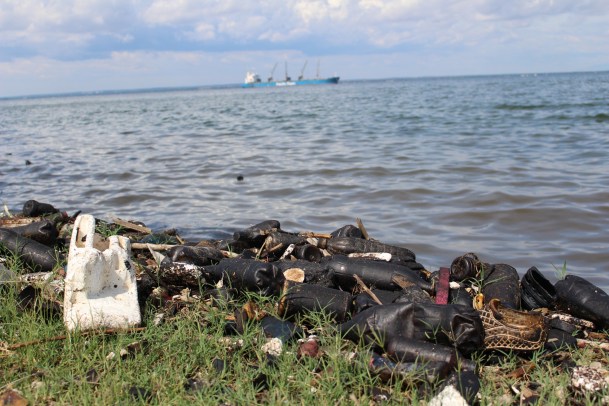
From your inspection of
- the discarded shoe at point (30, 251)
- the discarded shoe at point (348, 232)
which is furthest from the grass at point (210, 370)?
the discarded shoe at point (348, 232)

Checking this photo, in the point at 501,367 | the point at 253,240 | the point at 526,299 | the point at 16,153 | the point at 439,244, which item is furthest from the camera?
the point at 16,153

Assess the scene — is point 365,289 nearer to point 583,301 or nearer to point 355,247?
point 355,247

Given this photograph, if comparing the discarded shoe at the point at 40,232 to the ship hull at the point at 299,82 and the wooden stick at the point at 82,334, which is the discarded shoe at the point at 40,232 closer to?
the wooden stick at the point at 82,334

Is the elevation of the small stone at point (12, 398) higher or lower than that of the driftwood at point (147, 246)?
higher

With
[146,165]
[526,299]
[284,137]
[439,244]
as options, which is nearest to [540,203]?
[439,244]

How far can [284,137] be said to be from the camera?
17.4 meters

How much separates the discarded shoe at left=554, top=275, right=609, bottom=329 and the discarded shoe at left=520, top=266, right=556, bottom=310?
0.08m

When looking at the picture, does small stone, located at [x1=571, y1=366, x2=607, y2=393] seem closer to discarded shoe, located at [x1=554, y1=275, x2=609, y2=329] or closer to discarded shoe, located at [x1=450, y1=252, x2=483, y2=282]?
discarded shoe, located at [x1=554, y1=275, x2=609, y2=329]

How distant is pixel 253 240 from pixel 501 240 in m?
2.96

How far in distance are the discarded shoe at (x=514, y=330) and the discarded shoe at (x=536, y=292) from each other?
73 cm

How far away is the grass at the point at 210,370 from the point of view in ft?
9.37

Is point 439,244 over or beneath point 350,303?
beneath

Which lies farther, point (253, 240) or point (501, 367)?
point (253, 240)

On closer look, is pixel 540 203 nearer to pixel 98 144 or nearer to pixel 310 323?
pixel 310 323
